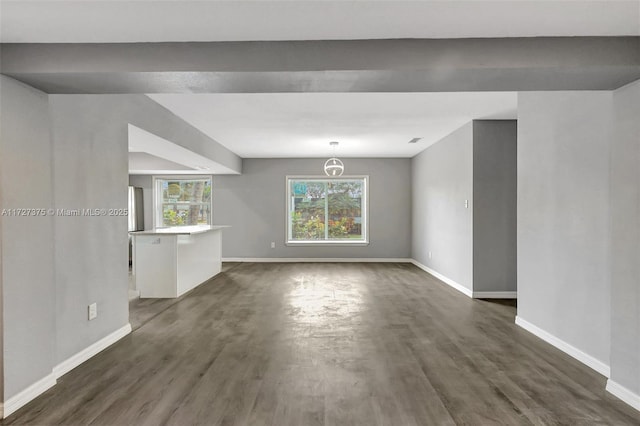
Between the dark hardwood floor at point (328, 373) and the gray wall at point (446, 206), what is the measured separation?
1.13 m

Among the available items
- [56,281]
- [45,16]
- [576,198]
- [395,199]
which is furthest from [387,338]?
[395,199]

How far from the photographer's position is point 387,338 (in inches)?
131

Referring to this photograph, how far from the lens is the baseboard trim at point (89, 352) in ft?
8.59

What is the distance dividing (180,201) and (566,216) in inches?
318

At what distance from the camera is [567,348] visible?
9.93 feet

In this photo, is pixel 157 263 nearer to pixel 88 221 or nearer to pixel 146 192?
pixel 88 221

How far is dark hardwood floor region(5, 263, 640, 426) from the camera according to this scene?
2.11m

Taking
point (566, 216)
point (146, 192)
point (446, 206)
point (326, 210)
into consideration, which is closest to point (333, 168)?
point (446, 206)

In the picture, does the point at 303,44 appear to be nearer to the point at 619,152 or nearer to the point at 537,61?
the point at 537,61

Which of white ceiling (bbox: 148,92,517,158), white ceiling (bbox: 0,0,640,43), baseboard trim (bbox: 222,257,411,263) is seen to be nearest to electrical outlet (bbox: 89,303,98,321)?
white ceiling (bbox: 0,0,640,43)

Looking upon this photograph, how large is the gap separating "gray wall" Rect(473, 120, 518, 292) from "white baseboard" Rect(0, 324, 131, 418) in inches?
172

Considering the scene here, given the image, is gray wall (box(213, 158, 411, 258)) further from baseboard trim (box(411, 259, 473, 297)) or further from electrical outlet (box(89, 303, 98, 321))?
electrical outlet (box(89, 303, 98, 321))

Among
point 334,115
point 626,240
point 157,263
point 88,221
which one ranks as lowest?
point 157,263

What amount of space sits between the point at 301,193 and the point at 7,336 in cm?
677
